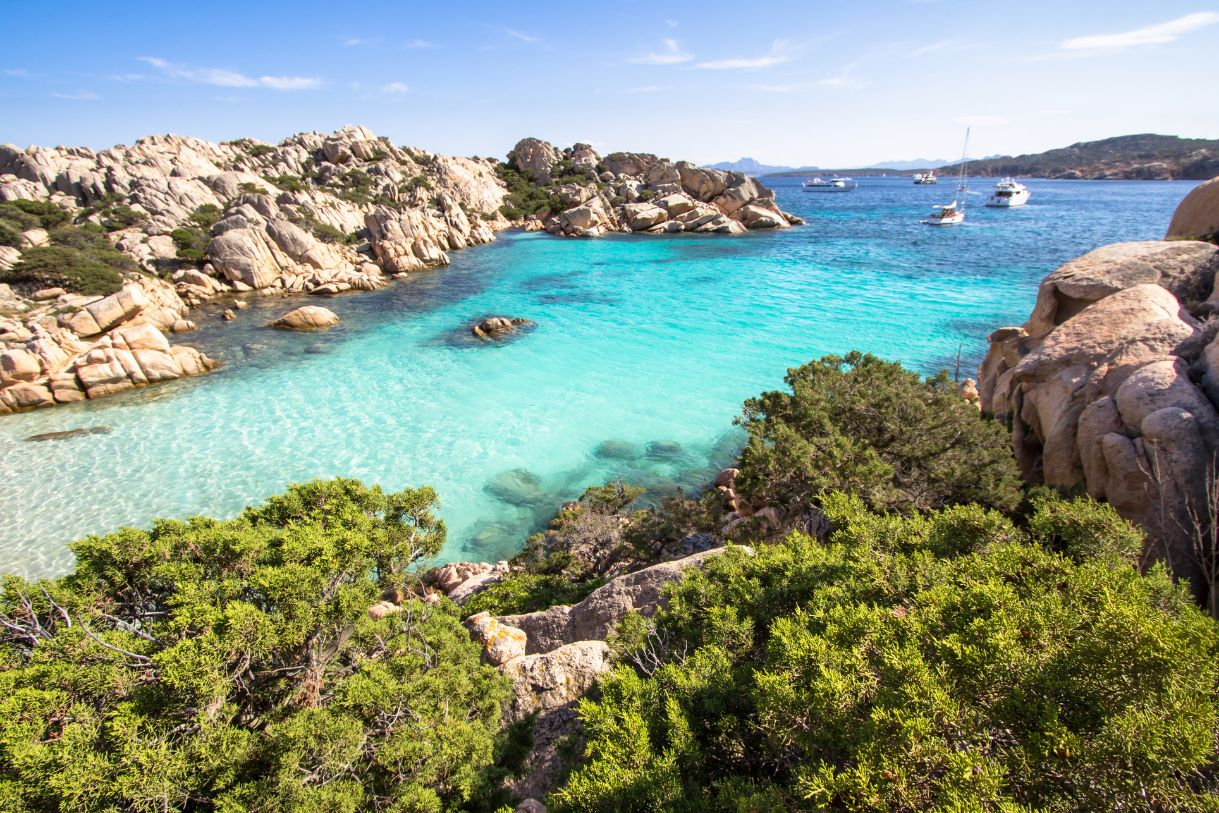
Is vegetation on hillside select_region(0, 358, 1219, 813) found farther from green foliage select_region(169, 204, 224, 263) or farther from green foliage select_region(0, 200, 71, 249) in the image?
green foliage select_region(0, 200, 71, 249)

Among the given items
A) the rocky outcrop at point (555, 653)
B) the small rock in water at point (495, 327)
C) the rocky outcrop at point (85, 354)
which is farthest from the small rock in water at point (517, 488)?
the rocky outcrop at point (85, 354)

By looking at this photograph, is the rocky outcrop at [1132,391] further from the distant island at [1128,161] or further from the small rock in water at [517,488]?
the distant island at [1128,161]

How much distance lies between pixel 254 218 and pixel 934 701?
→ 51266 millimetres

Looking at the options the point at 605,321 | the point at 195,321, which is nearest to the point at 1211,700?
the point at 605,321

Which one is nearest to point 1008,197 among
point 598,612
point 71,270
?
point 598,612

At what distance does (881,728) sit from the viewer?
3.83 metres

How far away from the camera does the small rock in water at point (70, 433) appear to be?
19156 millimetres

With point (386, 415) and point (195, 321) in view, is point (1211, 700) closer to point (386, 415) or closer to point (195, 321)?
point (386, 415)

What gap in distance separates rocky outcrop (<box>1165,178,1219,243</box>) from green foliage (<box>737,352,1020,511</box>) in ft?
35.0

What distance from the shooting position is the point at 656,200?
75.4m

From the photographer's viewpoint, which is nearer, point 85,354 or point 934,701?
point 934,701

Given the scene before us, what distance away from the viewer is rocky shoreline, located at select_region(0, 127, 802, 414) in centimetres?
2470

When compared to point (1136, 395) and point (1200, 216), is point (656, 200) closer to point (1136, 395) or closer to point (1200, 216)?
point (1200, 216)

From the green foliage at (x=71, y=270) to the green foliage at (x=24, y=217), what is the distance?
2.03 metres
